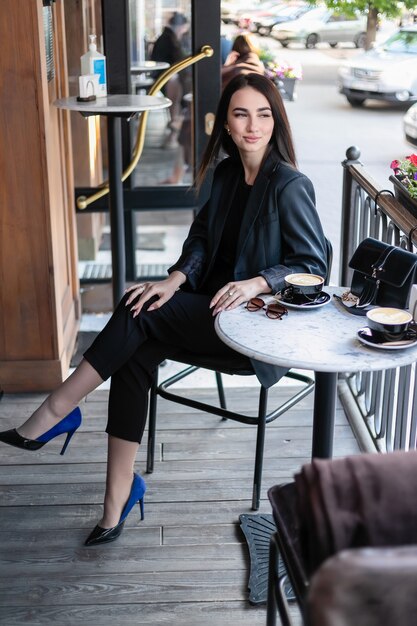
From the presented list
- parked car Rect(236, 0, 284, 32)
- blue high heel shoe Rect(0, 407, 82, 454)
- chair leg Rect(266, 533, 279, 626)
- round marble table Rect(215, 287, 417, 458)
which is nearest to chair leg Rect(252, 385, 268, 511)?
round marble table Rect(215, 287, 417, 458)

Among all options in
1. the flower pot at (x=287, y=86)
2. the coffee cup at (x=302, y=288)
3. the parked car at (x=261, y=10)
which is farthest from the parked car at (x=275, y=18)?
the coffee cup at (x=302, y=288)

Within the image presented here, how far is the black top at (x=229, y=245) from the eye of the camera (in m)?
2.49

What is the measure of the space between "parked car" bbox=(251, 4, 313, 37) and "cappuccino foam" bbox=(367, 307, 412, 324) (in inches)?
736

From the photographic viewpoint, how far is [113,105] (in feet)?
10.1

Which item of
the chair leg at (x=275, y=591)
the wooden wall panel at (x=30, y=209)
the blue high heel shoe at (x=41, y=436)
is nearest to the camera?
the chair leg at (x=275, y=591)

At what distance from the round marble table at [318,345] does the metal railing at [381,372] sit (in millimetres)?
392

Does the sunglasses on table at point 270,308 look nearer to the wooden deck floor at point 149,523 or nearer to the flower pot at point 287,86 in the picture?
the wooden deck floor at point 149,523

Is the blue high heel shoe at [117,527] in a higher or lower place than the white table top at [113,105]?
lower

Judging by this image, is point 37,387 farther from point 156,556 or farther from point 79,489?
point 156,556

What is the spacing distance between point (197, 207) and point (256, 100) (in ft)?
5.68

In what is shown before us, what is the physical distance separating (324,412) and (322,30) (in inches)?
722

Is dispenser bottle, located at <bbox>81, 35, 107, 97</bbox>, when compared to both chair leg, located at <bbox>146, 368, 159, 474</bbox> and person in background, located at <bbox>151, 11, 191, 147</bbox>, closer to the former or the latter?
person in background, located at <bbox>151, 11, 191, 147</bbox>

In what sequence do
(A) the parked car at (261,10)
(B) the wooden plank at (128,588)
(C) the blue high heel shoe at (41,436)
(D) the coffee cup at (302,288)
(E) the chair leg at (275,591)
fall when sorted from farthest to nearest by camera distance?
(A) the parked car at (261,10)
(C) the blue high heel shoe at (41,436)
(B) the wooden plank at (128,588)
(D) the coffee cup at (302,288)
(E) the chair leg at (275,591)

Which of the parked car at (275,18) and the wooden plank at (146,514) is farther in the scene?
the parked car at (275,18)
